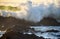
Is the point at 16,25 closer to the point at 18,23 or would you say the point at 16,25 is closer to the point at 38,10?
the point at 18,23

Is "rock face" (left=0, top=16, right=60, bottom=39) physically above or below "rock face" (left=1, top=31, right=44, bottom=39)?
above

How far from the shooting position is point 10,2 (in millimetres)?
1707

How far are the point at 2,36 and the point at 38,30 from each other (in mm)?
485

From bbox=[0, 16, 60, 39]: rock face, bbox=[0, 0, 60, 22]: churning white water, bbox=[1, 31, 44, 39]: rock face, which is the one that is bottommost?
bbox=[1, 31, 44, 39]: rock face

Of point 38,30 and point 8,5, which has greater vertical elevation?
point 8,5

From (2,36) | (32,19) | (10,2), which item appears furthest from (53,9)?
(2,36)

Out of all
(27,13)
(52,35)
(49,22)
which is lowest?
(52,35)

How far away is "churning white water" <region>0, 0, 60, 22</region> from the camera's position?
5.41 ft

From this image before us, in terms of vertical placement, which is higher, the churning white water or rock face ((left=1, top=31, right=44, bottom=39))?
the churning white water

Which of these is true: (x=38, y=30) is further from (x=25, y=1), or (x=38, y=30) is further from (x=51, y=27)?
(x=25, y=1)

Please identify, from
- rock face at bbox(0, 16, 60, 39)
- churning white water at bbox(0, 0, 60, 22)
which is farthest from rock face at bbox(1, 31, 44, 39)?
churning white water at bbox(0, 0, 60, 22)

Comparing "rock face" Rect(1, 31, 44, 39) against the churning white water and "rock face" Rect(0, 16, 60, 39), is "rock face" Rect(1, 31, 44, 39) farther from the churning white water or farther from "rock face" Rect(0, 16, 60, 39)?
the churning white water

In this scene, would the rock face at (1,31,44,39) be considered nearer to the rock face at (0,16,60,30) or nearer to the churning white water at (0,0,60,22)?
the rock face at (0,16,60,30)

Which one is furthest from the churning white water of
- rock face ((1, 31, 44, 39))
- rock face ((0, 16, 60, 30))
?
rock face ((1, 31, 44, 39))
